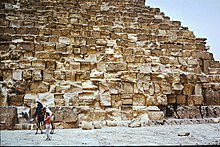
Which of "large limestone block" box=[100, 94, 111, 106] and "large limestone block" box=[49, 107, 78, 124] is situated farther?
Result: "large limestone block" box=[100, 94, 111, 106]

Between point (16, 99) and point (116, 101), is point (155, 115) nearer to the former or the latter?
point (116, 101)

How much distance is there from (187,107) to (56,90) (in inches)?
194

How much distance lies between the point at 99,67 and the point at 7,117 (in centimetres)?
379

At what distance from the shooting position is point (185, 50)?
38.0 feet

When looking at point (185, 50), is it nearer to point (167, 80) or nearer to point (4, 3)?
point (167, 80)

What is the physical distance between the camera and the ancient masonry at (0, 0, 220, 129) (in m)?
9.16

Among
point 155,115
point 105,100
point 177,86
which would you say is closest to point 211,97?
point 177,86

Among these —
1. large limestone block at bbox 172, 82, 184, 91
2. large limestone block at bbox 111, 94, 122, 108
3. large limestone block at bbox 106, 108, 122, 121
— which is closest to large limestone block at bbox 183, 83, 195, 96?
large limestone block at bbox 172, 82, 184, 91

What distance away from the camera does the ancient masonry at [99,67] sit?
916 cm

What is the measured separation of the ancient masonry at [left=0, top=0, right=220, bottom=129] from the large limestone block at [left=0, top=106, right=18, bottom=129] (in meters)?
0.03

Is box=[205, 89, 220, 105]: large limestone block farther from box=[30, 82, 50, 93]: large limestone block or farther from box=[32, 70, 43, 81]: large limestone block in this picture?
box=[32, 70, 43, 81]: large limestone block

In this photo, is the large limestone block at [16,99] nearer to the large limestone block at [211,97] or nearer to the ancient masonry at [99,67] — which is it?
the ancient masonry at [99,67]

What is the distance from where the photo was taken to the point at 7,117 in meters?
7.66

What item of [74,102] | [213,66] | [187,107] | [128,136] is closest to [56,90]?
[74,102]
